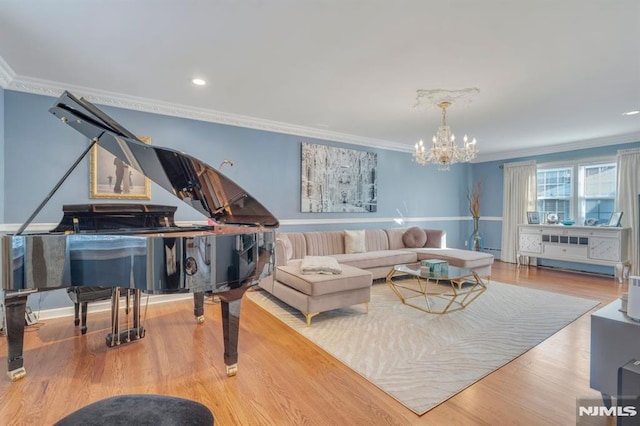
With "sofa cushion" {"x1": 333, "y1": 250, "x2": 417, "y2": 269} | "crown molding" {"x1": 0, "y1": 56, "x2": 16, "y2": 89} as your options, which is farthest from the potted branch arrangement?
"crown molding" {"x1": 0, "y1": 56, "x2": 16, "y2": 89}

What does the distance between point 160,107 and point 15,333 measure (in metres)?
2.78

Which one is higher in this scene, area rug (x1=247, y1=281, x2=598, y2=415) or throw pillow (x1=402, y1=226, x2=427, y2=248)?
throw pillow (x1=402, y1=226, x2=427, y2=248)

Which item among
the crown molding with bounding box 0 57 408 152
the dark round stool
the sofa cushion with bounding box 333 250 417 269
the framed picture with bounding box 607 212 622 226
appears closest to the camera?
the dark round stool

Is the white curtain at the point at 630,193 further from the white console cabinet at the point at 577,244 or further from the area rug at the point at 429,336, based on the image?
the area rug at the point at 429,336

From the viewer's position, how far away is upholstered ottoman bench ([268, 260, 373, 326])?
121 inches

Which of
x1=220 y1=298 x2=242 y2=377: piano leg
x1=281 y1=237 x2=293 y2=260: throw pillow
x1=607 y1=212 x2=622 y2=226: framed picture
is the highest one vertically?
x1=607 y1=212 x2=622 y2=226: framed picture

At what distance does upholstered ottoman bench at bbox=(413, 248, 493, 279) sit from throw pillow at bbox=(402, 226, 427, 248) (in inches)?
17.8

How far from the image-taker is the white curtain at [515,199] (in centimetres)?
656

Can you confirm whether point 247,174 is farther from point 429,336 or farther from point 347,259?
point 429,336

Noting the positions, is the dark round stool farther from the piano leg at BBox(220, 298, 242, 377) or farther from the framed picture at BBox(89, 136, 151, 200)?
the framed picture at BBox(89, 136, 151, 200)

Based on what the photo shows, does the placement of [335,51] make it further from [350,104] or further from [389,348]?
[389,348]

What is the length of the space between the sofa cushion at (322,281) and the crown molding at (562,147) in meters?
5.58

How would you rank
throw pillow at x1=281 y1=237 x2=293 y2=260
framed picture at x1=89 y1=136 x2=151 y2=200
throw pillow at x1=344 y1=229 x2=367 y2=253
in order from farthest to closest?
throw pillow at x1=344 y1=229 x2=367 y2=253 < throw pillow at x1=281 y1=237 x2=293 y2=260 < framed picture at x1=89 y1=136 x2=151 y2=200

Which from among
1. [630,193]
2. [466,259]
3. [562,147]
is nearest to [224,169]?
[466,259]
